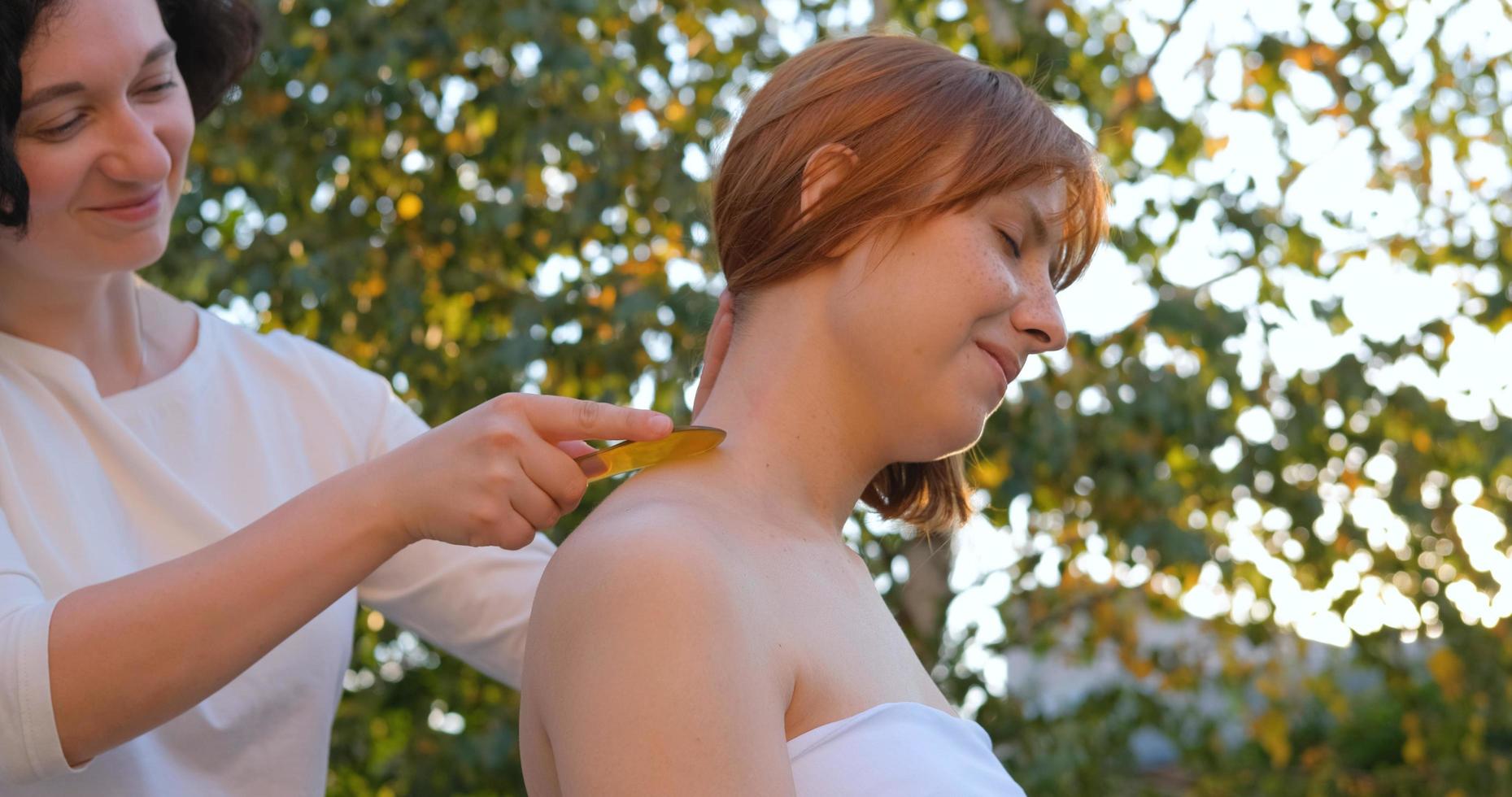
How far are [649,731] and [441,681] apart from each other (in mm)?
2469

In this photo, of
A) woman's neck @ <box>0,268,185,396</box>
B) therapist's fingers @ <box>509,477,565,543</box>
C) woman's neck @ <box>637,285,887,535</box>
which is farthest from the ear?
woman's neck @ <box>0,268,185,396</box>

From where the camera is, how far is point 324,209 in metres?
3.55

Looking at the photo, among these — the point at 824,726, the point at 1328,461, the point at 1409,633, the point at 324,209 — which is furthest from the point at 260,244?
the point at 1409,633

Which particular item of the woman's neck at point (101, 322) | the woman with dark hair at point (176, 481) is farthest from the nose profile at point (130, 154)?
the woman's neck at point (101, 322)

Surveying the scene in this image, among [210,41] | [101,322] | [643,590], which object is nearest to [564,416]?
[643,590]

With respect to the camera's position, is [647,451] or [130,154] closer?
[647,451]

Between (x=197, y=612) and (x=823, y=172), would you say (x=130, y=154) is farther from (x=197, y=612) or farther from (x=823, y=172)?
(x=823, y=172)

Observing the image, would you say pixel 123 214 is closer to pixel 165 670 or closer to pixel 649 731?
pixel 165 670

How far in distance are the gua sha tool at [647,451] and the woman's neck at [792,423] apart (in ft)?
0.12

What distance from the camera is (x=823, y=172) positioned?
150 cm

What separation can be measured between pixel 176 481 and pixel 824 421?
85 centimetres

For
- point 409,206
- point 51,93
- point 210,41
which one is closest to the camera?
point 51,93

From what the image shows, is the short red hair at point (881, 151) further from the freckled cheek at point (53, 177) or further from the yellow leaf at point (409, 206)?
the yellow leaf at point (409, 206)

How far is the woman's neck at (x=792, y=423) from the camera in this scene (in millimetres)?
1502
